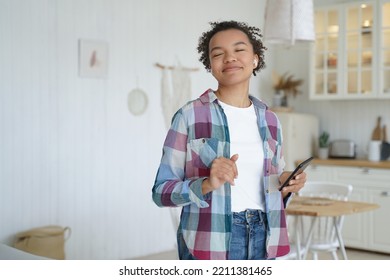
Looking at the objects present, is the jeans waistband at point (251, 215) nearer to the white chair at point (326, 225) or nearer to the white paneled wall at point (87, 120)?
the white chair at point (326, 225)

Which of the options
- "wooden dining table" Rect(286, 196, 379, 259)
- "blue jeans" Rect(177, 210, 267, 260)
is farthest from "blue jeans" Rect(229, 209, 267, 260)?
"wooden dining table" Rect(286, 196, 379, 259)

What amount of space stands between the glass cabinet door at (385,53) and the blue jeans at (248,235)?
12.6 ft

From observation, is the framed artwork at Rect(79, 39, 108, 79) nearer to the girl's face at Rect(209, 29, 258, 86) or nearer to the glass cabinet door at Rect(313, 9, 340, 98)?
the glass cabinet door at Rect(313, 9, 340, 98)

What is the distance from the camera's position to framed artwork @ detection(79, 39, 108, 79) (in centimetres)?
415

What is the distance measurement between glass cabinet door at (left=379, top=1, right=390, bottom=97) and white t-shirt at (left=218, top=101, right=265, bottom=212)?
3809mm

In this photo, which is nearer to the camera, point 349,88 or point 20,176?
point 20,176

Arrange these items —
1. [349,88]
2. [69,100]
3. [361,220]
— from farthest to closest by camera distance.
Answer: [349,88], [361,220], [69,100]

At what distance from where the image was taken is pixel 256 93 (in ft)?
18.6

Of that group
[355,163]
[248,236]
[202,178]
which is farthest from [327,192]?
[202,178]

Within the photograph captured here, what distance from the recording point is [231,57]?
137cm

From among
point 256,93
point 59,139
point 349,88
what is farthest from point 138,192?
point 349,88

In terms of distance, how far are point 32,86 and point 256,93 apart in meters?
2.47

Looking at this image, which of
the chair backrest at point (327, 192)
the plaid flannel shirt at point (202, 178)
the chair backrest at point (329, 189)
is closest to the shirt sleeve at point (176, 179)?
the plaid flannel shirt at point (202, 178)

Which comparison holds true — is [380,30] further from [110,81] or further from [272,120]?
[272,120]
